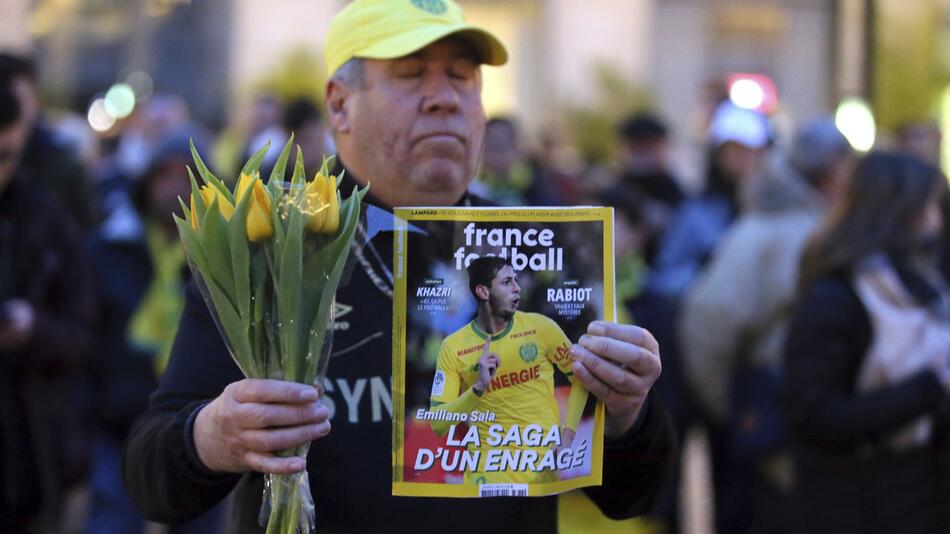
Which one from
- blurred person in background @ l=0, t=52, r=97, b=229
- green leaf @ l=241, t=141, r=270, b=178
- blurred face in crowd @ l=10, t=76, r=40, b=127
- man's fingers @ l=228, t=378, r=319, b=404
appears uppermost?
blurred face in crowd @ l=10, t=76, r=40, b=127

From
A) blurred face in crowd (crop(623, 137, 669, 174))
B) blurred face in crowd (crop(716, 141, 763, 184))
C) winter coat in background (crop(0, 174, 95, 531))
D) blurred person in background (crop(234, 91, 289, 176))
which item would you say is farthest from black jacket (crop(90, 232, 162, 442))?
blurred face in crowd (crop(623, 137, 669, 174))

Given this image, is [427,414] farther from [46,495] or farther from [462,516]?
[46,495]

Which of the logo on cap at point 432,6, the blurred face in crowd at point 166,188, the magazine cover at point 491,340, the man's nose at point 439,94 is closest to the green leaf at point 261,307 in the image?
the magazine cover at point 491,340

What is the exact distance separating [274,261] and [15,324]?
2.74 m

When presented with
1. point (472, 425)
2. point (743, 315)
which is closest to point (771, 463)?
point (743, 315)

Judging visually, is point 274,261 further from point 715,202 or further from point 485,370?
point 715,202

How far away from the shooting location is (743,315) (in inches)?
231

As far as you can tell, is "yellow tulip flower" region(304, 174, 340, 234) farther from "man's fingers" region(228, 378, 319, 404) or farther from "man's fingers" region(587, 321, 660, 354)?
"man's fingers" region(587, 321, 660, 354)

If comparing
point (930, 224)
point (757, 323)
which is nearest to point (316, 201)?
point (930, 224)

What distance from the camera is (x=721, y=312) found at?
19.4 feet

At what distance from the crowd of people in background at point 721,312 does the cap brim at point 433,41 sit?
1.68 meters

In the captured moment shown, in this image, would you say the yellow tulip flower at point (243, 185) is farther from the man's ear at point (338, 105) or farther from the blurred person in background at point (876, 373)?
the blurred person in background at point (876, 373)

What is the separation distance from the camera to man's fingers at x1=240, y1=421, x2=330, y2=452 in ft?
7.16

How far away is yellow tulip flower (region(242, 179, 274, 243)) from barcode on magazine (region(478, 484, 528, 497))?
541 mm
